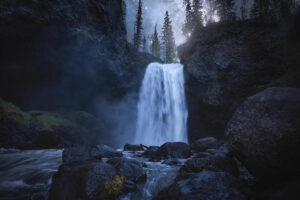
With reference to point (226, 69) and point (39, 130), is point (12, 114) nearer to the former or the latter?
point (39, 130)

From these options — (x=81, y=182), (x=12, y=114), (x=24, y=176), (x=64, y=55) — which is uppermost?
(x=64, y=55)

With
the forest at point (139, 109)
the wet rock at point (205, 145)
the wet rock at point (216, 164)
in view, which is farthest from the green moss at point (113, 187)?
the wet rock at point (205, 145)

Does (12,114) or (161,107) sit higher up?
(161,107)

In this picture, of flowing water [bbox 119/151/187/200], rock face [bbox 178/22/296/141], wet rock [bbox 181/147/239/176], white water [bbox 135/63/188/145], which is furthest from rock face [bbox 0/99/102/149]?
wet rock [bbox 181/147/239/176]

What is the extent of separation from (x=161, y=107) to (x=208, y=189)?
20997mm

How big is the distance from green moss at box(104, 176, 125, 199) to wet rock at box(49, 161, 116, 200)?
0.12 metres

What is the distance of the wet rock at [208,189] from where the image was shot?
339 centimetres

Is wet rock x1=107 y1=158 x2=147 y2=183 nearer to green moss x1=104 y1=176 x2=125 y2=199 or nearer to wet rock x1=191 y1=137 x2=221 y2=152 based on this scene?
green moss x1=104 y1=176 x2=125 y2=199

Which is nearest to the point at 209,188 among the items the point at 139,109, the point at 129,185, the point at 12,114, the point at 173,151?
the point at 129,185

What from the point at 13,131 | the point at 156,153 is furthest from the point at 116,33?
the point at 156,153

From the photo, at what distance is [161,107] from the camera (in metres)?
24.5

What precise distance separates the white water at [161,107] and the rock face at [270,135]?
52.9 feet

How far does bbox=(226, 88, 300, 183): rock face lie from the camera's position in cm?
341

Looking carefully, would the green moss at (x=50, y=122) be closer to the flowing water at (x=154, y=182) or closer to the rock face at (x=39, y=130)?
the rock face at (x=39, y=130)
